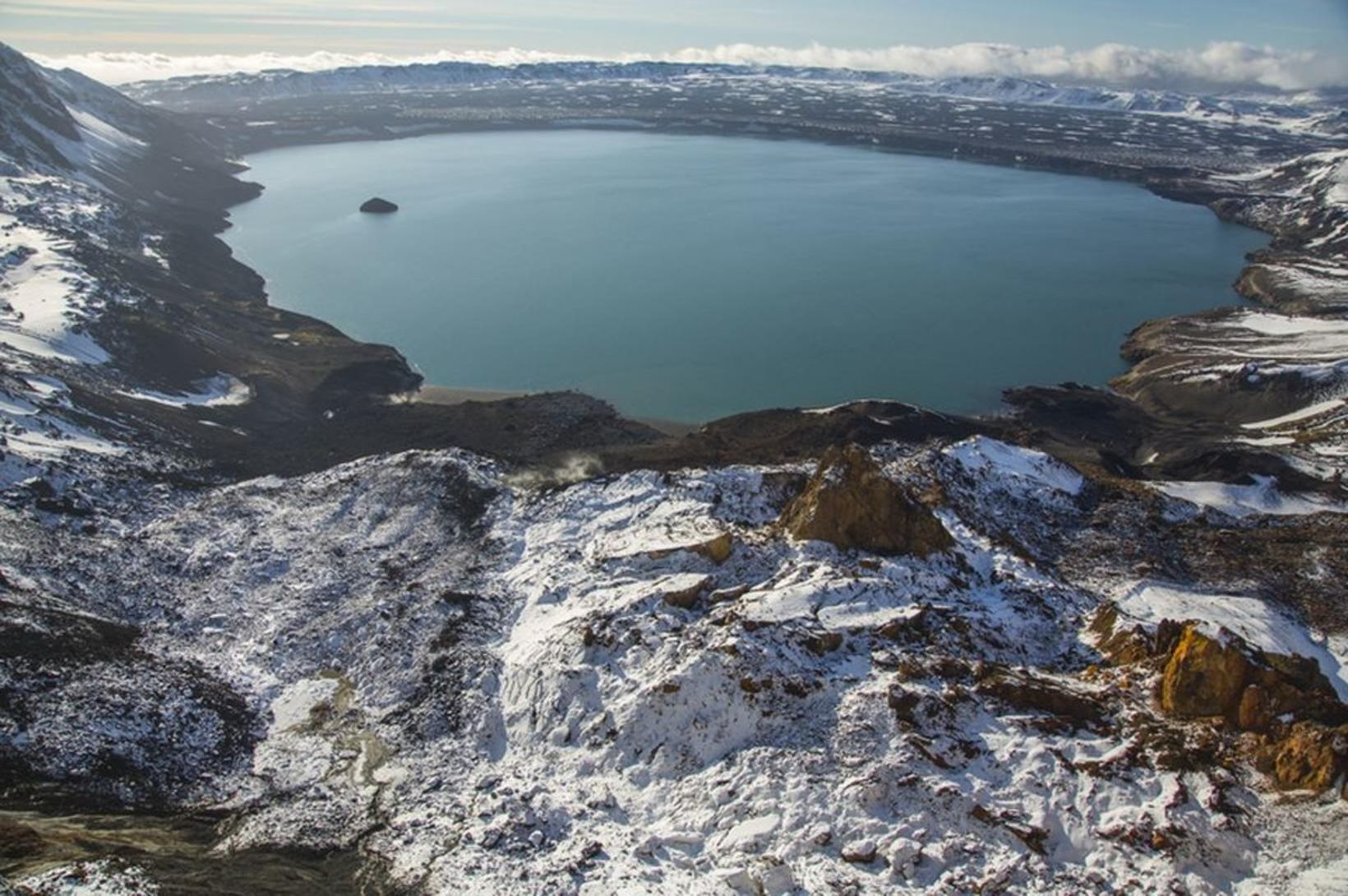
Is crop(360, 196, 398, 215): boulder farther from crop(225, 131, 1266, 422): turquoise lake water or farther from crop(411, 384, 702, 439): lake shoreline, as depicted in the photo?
crop(411, 384, 702, 439): lake shoreline

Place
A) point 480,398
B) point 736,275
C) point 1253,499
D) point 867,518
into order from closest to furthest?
1. point 867,518
2. point 1253,499
3. point 480,398
4. point 736,275

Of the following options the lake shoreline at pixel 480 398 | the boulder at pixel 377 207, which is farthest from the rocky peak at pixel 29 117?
the lake shoreline at pixel 480 398

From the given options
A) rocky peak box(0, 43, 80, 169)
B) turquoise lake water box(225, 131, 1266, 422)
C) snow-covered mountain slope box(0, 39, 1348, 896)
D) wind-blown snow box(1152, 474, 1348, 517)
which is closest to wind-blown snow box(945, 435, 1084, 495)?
snow-covered mountain slope box(0, 39, 1348, 896)

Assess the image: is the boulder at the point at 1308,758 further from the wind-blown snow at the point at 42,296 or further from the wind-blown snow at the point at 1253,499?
the wind-blown snow at the point at 42,296

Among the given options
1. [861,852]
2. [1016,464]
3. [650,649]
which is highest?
[1016,464]

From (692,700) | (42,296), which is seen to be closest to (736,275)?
(42,296)

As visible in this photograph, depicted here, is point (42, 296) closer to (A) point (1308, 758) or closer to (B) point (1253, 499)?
(A) point (1308, 758)
